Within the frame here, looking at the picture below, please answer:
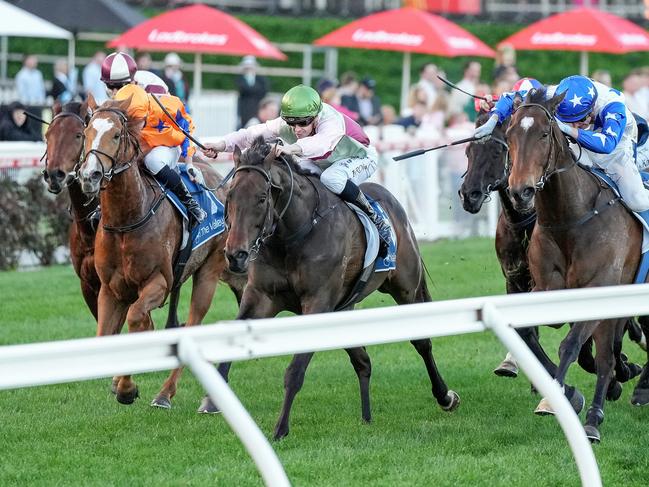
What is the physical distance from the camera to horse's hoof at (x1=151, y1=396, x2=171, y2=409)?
7746mm

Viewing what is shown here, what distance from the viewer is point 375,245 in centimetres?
754

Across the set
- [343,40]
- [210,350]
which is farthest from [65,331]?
[343,40]

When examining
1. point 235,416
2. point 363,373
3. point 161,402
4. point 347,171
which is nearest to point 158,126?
point 347,171

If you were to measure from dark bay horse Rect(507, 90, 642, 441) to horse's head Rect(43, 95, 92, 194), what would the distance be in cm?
245

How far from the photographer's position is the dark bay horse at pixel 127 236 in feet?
24.4

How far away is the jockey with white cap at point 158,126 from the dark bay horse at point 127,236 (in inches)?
4.9

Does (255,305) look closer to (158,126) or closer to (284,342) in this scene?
(158,126)

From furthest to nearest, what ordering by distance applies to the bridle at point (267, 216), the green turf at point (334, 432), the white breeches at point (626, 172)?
1. the white breeches at point (626, 172)
2. the bridle at point (267, 216)
3. the green turf at point (334, 432)

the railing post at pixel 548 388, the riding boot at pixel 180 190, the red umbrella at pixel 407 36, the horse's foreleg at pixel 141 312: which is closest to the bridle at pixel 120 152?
the riding boot at pixel 180 190

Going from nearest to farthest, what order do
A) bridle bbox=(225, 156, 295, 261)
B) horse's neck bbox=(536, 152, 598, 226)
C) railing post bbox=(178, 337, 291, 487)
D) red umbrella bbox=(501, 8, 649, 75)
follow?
railing post bbox=(178, 337, 291, 487) < bridle bbox=(225, 156, 295, 261) < horse's neck bbox=(536, 152, 598, 226) < red umbrella bbox=(501, 8, 649, 75)

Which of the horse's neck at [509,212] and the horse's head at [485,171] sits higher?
the horse's head at [485,171]

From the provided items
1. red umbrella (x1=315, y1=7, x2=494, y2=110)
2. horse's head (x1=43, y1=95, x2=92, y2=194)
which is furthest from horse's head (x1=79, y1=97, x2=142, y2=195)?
red umbrella (x1=315, y1=7, x2=494, y2=110)

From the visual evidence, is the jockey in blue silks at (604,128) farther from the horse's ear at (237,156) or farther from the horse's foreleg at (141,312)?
the horse's foreleg at (141,312)

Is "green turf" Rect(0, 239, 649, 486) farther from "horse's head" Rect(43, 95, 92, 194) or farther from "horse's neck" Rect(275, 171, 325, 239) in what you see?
"horse's head" Rect(43, 95, 92, 194)
